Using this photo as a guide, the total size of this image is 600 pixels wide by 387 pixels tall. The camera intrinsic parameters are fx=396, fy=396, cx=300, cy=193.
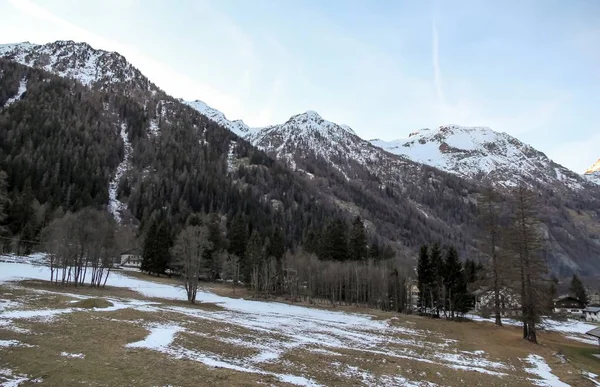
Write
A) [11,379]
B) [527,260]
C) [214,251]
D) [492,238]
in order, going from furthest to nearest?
1. [214,251]
2. [492,238]
3. [527,260]
4. [11,379]

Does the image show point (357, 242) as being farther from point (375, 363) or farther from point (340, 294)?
point (375, 363)

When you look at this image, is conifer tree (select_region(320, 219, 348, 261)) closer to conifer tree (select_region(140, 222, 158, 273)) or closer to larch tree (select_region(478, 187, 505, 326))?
larch tree (select_region(478, 187, 505, 326))

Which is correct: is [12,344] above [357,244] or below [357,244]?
below

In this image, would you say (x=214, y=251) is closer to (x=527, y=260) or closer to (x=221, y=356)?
(x=527, y=260)

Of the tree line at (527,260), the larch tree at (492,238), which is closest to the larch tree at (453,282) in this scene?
the larch tree at (492,238)

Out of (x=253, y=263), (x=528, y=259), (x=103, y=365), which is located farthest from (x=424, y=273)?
(x=103, y=365)

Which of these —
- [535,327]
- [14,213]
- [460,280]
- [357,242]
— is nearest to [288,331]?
[535,327]

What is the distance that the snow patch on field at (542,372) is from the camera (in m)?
22.0

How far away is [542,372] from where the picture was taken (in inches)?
1004

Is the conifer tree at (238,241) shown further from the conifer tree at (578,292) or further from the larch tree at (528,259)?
the conifer tree at (578,292)

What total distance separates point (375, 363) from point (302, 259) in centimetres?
6430

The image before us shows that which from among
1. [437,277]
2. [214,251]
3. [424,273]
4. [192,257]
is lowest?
[437,277]

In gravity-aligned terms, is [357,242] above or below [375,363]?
above

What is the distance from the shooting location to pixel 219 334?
2788cm
